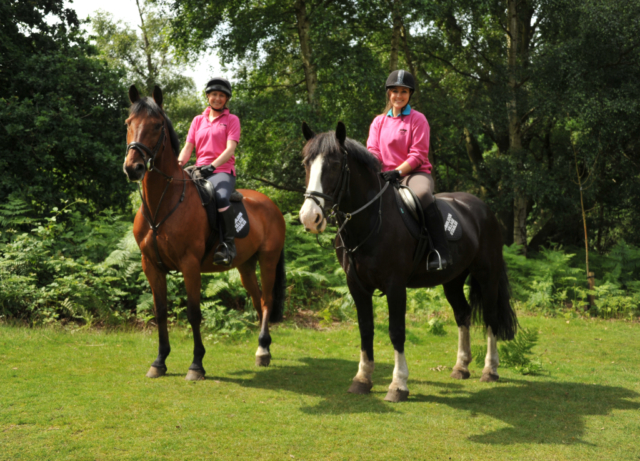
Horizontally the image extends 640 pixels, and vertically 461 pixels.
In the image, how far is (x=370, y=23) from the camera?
15.7 m

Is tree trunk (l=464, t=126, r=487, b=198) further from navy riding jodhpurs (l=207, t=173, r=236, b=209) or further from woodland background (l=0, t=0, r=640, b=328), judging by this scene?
navy riding jodhpurs (l=207, t=173, r=236, b=209)

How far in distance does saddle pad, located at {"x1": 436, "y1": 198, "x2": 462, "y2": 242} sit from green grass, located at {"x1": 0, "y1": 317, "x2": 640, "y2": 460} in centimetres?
164

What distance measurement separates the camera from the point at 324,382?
5805 millimetres

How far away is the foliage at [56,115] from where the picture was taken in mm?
10148

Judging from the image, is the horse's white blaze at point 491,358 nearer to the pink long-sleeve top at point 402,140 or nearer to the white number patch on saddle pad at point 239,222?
the pink long-sleeve top at point 402,140

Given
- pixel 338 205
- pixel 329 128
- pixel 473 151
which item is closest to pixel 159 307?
pixel 338 205

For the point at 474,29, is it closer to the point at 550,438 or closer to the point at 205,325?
the point at 205,325

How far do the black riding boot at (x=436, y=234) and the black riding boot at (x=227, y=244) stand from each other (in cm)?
222

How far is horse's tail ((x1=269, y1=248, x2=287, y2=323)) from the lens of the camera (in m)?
7.07

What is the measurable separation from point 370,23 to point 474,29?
3.24m

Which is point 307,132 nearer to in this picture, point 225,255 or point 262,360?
point 225,255

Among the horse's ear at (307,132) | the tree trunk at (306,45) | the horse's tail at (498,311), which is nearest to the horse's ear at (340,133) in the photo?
the horse's ear at (307,132)

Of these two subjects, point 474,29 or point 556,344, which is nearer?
point 556,344

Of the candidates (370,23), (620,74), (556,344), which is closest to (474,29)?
(370,23)
